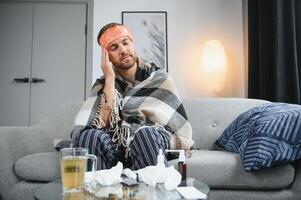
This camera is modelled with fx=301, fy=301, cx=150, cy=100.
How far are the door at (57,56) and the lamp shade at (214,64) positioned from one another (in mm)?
1357

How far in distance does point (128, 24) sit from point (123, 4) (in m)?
0.20

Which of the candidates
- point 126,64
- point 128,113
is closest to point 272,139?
point 128,113

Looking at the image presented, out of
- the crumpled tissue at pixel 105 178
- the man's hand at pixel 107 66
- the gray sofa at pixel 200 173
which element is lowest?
the gray sofa at pixel 200 173

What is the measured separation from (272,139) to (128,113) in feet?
2.36

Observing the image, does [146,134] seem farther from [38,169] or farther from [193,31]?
[193,31]

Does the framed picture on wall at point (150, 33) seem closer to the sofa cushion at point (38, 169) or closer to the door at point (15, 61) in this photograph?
the door at point (15, 61)

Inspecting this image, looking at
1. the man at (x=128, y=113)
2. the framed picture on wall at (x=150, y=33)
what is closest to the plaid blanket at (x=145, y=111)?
the man at (x=128, y=113)

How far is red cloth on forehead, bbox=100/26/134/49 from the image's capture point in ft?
5.55

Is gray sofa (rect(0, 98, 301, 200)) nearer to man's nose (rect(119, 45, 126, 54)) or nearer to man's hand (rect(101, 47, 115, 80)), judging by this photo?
man's hand (rect(101, 47, 115, 80))

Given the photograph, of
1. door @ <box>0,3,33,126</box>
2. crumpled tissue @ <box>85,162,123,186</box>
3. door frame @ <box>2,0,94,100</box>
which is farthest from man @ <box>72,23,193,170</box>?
door @ <box>0,3,33,126</box>

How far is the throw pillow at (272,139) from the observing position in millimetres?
1302

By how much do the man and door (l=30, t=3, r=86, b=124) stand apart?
1.61 metres

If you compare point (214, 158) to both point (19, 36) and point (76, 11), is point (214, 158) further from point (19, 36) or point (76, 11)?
point (19, 36)

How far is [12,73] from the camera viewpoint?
3.29 metres
